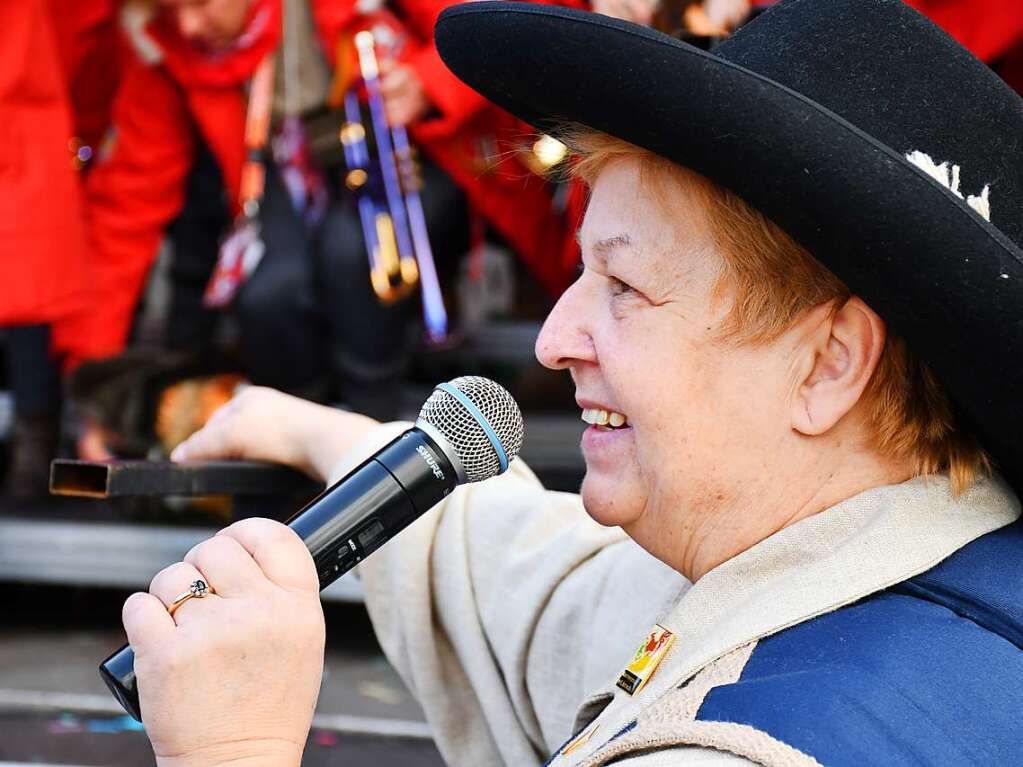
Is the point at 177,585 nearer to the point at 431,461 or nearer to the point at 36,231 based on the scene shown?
the point at 431,461

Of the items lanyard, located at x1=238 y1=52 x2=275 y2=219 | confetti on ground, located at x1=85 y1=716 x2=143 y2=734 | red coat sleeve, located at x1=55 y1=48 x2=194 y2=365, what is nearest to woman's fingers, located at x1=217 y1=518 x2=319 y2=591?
confetti on ground, located at x1=85 y1=716 x2=143 y2=734

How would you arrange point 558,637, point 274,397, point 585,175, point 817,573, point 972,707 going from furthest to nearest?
1. point 274,397
2. point 558,637
3. point 585,175
4. point 817,573
5. point 972,707

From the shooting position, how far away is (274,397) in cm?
176

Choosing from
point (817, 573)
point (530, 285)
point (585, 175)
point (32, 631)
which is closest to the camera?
A: point (817, 573)

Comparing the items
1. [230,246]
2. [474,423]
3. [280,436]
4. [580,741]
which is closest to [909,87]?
[474,423]

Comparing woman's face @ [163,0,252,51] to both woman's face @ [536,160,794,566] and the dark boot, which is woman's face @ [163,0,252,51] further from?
woman's face @ [536,160,794,566]

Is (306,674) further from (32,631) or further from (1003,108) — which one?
(32,631)

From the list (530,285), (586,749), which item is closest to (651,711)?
(586,749)

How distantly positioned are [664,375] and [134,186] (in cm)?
300

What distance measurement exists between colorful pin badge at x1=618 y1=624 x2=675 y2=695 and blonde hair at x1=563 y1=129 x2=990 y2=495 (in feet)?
0.91

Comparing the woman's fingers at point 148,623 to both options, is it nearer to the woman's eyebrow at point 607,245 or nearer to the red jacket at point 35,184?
the woman's eyebrow at point 607,245

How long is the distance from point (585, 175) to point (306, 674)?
60 cm

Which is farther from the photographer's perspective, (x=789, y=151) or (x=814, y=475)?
(x=814, y=475)

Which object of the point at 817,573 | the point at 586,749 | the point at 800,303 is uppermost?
the point at 800,303
